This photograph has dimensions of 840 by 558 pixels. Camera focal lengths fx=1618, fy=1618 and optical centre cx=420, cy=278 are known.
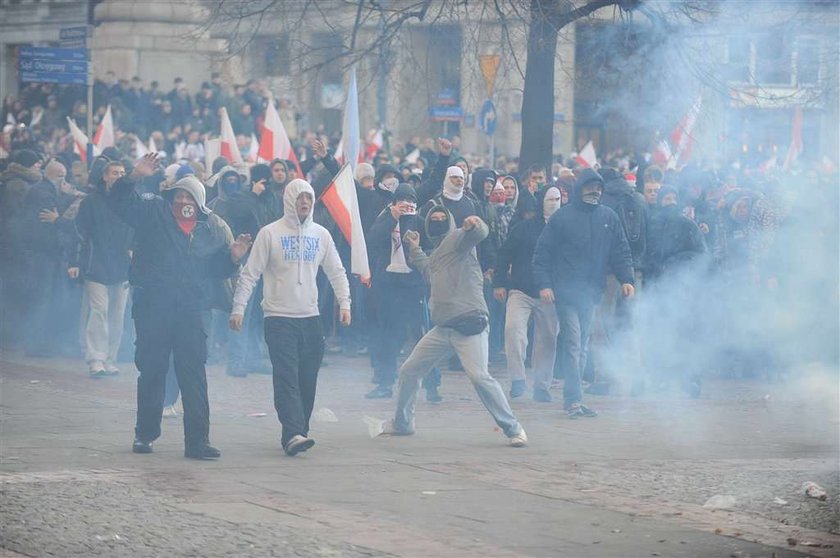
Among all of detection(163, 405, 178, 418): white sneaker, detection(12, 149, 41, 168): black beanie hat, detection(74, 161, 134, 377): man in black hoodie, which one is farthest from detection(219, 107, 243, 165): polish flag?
detection(163, 405, 178, 418): white sneaker

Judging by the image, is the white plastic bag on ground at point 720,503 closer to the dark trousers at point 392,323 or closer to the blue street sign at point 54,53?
the dark trousers at point 392,323

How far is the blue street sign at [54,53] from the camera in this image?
63.4 ft

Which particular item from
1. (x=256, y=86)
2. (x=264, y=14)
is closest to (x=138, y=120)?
(x=256, y=86)

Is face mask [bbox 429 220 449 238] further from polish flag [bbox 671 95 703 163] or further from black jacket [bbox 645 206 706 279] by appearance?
polish flag [bbox 671 95 703 163]

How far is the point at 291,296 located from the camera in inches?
409

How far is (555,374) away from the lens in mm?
15172

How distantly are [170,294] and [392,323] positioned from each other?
11.9ft

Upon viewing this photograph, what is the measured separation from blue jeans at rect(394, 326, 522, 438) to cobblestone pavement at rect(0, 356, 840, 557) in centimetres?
25

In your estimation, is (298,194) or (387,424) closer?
(298,194)

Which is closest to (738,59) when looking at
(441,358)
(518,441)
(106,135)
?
(441,358)

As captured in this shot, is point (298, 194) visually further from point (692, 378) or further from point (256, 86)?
point (256, 86)

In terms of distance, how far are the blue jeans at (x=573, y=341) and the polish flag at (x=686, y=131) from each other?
271cm

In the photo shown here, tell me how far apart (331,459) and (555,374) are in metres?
5.44

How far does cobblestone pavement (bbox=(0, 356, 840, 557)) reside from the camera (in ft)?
25.1
